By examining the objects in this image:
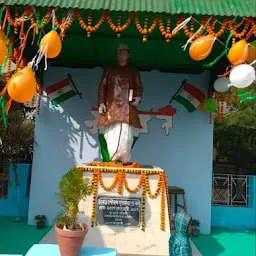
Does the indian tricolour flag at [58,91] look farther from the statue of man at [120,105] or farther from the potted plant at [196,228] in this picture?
the potted plant at [196,228]

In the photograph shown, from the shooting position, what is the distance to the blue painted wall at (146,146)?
6.30 meters

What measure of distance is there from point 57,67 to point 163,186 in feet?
10.9

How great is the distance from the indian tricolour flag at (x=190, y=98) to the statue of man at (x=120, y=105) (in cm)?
166

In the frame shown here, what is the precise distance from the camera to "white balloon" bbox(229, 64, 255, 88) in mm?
3746

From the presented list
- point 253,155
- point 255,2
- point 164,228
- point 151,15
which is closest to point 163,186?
point 164,228

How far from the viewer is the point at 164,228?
4238 millimetres

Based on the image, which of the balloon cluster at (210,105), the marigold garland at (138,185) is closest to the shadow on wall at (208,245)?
the marigold garland at (138,185)

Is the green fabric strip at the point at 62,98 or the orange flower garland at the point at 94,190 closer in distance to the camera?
the orange flower garland at the point at 94,190

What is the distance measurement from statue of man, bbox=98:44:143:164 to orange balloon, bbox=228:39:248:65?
1464 mm

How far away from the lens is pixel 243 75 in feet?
12.3

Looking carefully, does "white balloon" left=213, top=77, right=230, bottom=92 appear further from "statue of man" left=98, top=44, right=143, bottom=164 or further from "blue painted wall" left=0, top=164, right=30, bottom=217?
"blue painted wall" left=0, top=164, right=30, bottom=217

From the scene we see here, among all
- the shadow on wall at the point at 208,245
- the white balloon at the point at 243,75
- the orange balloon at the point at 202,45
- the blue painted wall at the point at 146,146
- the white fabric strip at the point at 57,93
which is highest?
the orange balloon at the point at 202,45

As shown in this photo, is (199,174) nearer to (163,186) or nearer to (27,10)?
(163,186)

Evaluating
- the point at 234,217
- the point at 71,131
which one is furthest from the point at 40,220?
the point at 234,217
